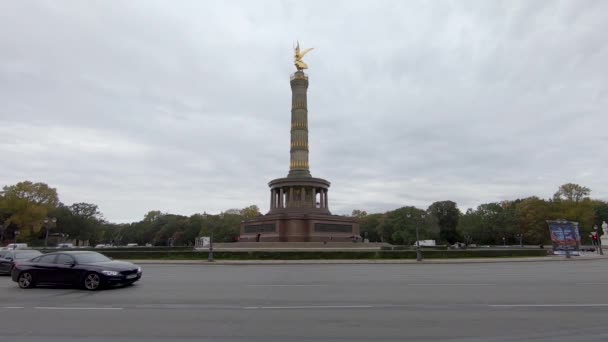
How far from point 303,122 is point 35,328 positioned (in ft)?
176

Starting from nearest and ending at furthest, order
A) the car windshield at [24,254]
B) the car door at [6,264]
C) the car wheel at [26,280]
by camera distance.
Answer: the car wheel at [26,280], the car windshield at [24,254], the car door at [6,264]

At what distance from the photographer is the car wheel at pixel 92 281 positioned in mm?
14273

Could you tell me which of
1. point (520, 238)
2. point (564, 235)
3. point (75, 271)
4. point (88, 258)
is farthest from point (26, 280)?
point (520, 238)

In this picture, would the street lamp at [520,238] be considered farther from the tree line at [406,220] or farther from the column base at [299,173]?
the column base at [299,173]

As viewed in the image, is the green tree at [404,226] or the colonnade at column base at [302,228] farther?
the green tree at [404,226]

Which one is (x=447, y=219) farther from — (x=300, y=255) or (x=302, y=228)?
(x=300, y=255)

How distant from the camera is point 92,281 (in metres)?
14.4

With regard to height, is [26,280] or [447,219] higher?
[447,219]

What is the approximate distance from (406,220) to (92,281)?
85317 millimetres

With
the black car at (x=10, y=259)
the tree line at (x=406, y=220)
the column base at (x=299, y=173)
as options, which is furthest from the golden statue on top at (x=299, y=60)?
the black car at (x=10, y=259)

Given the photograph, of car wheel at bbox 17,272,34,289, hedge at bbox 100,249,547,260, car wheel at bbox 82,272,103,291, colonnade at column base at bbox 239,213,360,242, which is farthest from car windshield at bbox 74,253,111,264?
colonnade at column base at bbox 239,213,360,242

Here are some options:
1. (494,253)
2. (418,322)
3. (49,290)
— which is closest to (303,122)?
(494,253)

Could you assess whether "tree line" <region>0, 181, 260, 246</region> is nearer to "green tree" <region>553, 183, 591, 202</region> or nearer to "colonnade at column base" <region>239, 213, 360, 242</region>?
"colonnade at column base" <region>239, 213, 360, 242</region>

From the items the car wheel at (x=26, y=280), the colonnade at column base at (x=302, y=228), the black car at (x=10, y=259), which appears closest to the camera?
the car wheel at (x=26, y=280)
